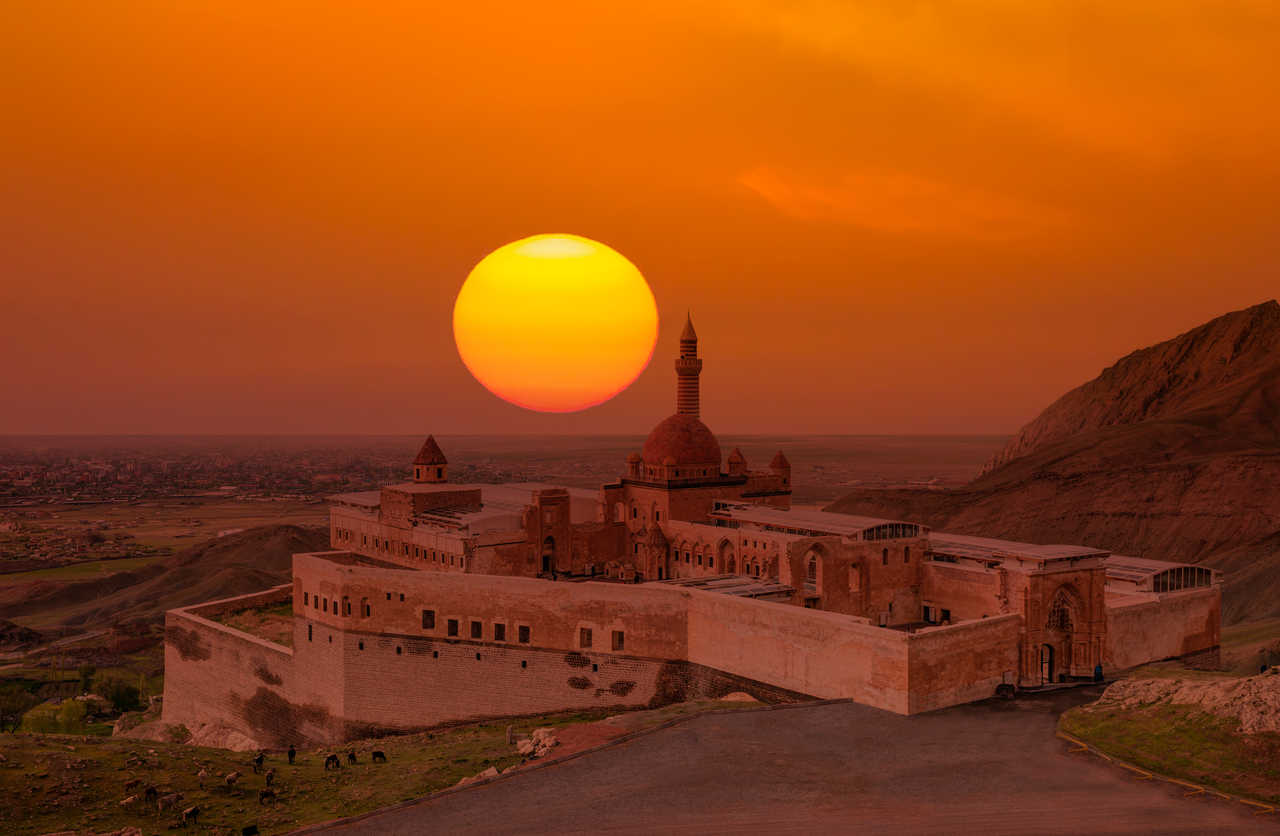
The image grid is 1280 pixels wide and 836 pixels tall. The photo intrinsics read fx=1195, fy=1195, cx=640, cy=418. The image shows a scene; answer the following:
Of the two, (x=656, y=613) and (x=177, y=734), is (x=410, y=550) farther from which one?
(x=656, y=613)

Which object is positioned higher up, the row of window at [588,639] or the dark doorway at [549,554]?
the dark doorway at [549,554]

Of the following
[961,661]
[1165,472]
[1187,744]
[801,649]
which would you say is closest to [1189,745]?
[1187,744]

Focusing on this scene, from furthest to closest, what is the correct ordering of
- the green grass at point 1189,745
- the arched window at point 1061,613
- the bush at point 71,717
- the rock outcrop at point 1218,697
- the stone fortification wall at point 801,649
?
the bush at point 71,717 → the arched window at point 1061,613 → the stone fortification wall at point 801,649 → the rock outcrop at point 1218,697 → the green grass at point 1189,745

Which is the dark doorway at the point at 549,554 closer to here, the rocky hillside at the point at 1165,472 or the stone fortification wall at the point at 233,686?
the stone fortification wall at the point at 233,686

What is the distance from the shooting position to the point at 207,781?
132 feet

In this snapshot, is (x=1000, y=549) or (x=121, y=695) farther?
(x=121, y=695)

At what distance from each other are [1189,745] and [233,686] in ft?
152

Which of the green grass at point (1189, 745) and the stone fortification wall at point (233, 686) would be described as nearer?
the green grass at point (1189, 745)

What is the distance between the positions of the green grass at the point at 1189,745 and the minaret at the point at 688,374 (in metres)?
40.4

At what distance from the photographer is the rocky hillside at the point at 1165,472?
327 ft

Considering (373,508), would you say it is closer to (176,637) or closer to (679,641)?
(176,637)

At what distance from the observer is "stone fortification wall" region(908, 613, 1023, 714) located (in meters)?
41.7

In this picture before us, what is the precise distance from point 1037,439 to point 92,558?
415 feet

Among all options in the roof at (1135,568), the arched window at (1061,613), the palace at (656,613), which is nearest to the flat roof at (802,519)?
the palace at (656,613)
